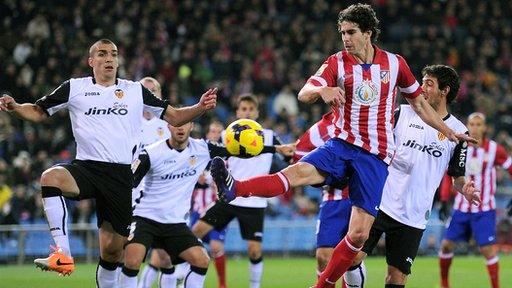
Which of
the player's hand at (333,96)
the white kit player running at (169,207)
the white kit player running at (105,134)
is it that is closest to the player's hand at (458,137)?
the player's hand at (333,96)

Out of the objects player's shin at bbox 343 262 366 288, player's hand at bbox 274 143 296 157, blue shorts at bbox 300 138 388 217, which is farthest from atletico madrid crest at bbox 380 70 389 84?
player's hand at bbox 274 143 296 157

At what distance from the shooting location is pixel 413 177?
32.9 feet

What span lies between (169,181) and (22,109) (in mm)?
2215

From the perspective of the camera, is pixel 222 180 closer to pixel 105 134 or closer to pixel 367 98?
pixel 367 98

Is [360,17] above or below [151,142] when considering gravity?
above

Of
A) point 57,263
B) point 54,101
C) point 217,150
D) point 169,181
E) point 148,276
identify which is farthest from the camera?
point 148,276

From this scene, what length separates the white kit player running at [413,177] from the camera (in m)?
9.80

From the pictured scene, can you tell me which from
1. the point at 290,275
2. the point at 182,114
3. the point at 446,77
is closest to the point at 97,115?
the point at 182,114

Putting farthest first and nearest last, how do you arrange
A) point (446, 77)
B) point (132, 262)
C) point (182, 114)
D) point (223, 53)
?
point (223, 53) → point (132, 262) → point (446, 77) → point (182, 114)

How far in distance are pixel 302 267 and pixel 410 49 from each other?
10.3 metres

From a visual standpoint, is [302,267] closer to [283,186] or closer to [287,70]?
[287,70]

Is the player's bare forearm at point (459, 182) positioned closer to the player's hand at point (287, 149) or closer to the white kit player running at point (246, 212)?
the player's hand at point (287, 149)

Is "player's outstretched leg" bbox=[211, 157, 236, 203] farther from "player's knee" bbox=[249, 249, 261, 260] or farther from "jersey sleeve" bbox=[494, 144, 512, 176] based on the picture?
"jersey sleeve" bbox=[494, 144, 512, 176]

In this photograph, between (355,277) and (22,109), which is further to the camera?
(355,277)
